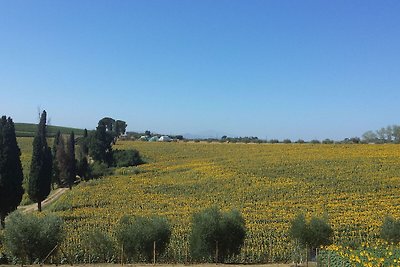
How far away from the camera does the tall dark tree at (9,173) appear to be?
45.2m

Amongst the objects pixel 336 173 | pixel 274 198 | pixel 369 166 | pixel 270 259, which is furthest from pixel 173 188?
pixel 270 259

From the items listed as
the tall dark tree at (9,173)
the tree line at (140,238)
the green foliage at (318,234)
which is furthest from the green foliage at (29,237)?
the tall dark tree at (9,173)

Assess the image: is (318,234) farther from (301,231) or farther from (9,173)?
(9,173)

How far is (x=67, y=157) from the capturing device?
76.8 m

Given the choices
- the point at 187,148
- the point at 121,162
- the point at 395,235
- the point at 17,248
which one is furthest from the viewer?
the point at 187,148

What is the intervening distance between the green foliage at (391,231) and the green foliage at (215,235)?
883 centimetres

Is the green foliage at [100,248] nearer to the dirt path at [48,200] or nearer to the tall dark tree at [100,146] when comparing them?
the dirt path at [48,200]

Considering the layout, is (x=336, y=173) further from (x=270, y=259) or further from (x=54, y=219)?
(x=54, y=219)

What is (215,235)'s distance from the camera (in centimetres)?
2634

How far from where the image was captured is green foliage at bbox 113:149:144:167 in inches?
3811

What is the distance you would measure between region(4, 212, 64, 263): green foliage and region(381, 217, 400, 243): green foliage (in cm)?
1849

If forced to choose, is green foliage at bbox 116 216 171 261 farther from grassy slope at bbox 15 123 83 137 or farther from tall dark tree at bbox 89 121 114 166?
grassy slope at bbox 15 123 83 137

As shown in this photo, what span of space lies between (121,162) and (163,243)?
7198 cm

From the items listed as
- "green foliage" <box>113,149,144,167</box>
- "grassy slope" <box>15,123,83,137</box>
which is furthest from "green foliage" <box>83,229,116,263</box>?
"grassy slope" <box>15,123,83,137</box>
